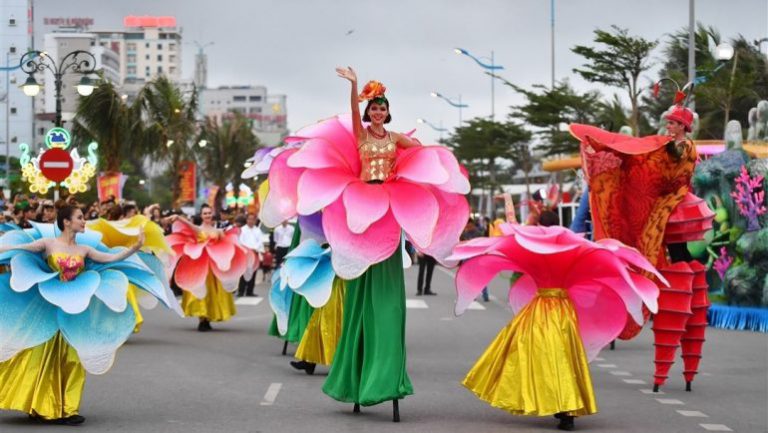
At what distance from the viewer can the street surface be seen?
10023 millimetres

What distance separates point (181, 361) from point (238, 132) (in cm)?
7134

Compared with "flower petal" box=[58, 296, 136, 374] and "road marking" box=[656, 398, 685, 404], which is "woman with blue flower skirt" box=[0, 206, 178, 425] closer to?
"flower petal" box=[58, 296, 136, 374]

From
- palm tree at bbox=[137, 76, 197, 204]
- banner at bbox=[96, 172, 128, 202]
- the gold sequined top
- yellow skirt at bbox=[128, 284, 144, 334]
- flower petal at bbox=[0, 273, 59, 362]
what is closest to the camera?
flower petal at bbox=[0, 273, 59, 362]

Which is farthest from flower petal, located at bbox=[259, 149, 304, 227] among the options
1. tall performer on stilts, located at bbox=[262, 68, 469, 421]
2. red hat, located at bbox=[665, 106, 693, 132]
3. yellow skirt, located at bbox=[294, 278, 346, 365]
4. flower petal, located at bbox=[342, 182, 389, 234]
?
red hat, located at bbox=[665, 106, 693, 132]

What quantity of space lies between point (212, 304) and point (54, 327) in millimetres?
9228

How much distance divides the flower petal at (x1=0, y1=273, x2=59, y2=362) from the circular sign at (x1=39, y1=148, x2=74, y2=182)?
16839 millimetres

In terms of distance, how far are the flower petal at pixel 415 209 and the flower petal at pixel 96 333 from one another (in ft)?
6.96

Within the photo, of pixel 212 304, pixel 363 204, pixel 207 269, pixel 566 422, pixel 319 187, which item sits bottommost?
pixel 212 304

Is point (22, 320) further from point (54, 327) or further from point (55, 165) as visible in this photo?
point (55, 165)

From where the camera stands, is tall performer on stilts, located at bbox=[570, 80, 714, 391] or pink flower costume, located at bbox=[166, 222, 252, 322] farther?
pink flower costume, located at bbox=[166, 222, 252, 322]

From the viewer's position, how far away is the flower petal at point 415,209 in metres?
9.98

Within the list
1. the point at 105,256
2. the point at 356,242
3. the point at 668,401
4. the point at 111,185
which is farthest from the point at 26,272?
the point at 111,185

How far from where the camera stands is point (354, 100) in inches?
404

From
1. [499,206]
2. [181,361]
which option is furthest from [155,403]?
[499,206]
